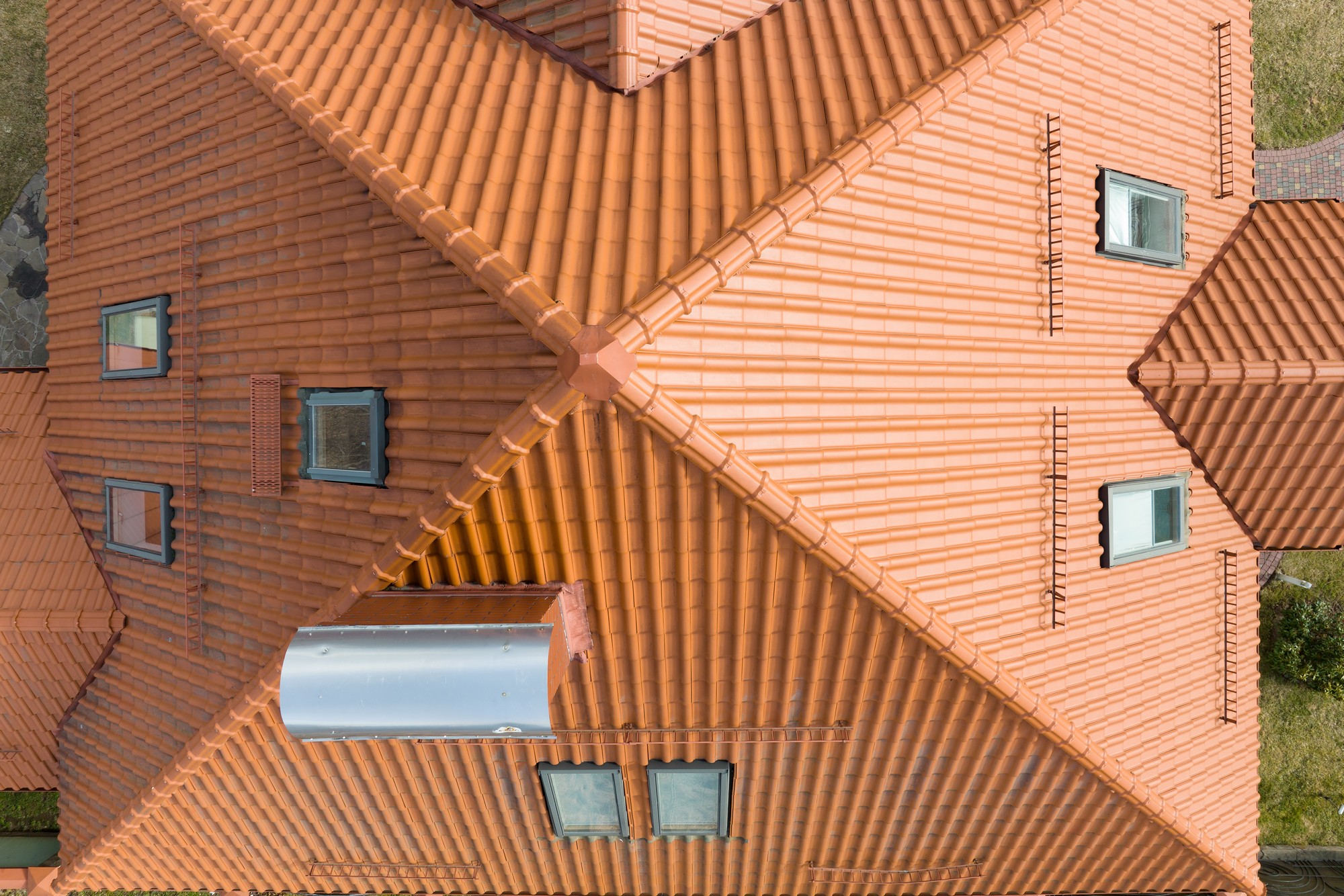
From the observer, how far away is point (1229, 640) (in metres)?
9.04

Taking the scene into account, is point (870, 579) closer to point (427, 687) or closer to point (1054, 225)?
point (427, 687)

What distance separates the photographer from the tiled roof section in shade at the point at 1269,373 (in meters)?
8.48

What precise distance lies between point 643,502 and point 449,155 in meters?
3.27

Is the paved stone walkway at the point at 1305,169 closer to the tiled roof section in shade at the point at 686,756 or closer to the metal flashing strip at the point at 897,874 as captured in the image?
the tiled roof section in shade at the point at 686,756

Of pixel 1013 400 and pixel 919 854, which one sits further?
pixel 919 854

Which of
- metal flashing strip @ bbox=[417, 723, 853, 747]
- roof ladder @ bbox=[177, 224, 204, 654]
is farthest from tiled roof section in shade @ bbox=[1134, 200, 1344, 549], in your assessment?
roof ladder @ bbox=[177, 224, 204, 654]

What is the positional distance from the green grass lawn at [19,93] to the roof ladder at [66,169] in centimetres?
643

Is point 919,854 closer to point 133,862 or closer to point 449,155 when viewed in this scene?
point 449,155

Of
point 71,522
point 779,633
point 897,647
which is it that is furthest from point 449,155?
point 71,522

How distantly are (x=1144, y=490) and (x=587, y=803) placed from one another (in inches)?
284

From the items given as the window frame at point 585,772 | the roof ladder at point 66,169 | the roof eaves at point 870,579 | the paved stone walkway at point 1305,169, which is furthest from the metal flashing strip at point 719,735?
the paved stone walkway at point 1305,169

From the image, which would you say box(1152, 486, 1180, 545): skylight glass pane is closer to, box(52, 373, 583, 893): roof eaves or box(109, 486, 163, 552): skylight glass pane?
box(52, 373, 583, 893): roof eaves

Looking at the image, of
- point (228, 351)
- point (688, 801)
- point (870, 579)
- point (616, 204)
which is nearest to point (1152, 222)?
point (870, 579)

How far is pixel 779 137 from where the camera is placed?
5.85 meters
